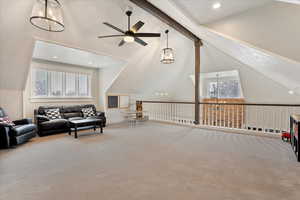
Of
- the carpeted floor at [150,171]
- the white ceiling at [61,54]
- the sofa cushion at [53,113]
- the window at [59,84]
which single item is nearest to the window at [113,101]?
the window at [59,84]

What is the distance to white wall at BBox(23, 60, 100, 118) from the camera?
4.84 metres

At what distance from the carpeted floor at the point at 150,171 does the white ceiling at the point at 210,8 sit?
10.2 feet

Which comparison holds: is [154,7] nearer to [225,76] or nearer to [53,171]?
[53,171]

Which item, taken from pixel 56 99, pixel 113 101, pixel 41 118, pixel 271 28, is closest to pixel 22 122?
pixel 41 118

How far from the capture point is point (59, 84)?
5715mm

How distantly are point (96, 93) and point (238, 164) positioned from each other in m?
6.20

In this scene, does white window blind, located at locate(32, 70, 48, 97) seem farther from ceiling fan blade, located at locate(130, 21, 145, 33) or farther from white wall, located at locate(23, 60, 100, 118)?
ceiling fan blade, located at locate(130, 21, 145, 33)

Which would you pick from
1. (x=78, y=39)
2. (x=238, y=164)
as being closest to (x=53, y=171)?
(x=238, y=164)

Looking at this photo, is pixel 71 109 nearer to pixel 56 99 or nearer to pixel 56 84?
pixel 56 99

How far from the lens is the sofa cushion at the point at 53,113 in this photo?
475 centimetres

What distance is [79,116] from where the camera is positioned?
18.3ft

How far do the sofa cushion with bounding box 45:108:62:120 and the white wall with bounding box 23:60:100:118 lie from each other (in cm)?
65

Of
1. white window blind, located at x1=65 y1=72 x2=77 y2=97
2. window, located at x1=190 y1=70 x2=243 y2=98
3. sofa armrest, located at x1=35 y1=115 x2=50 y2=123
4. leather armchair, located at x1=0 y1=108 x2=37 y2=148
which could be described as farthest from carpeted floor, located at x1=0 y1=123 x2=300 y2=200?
window, located at x1=190 y1=70 x2=243 y2=98

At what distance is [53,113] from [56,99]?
2.95 feet
